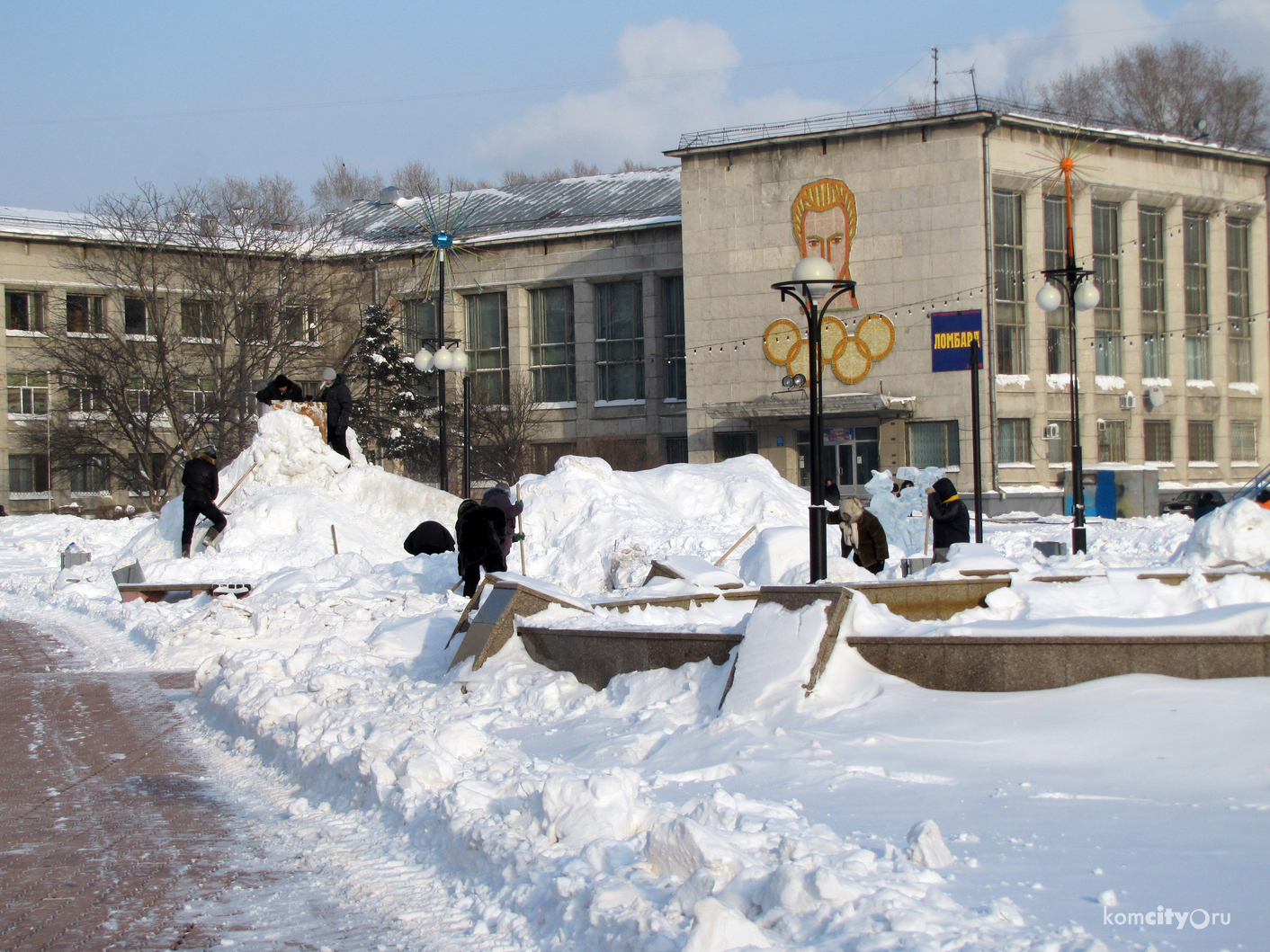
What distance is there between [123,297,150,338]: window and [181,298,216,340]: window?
10.6 ft

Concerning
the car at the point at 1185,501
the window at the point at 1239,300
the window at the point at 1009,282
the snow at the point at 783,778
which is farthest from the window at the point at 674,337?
the snow at the point at 783,778

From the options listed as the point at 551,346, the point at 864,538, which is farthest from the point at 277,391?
the point at 551,346

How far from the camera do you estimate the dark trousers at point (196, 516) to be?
19.1m

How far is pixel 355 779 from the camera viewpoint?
247 inches

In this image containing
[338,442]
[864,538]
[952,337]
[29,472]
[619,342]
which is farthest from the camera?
[619,342]

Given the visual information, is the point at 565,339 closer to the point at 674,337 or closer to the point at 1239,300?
the point at 674,337

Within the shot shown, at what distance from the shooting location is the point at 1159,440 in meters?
43.2

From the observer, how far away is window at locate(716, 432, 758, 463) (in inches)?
1710

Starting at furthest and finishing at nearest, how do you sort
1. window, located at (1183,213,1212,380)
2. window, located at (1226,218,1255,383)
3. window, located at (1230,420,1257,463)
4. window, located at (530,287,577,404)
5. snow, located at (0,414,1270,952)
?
window, located at (530,287,577,404) < window, located at (1226,218,1255,383) < window, located at (1230,420,1257,463) < window, located at (1183,213,1212,380) < snow, located at (0,414,1270,952)

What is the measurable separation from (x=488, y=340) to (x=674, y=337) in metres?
8.72

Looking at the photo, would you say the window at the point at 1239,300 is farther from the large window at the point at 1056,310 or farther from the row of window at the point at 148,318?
the row of window at the point at 148,318

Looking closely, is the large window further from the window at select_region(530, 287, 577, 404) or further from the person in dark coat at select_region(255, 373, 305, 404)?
the person in dark coat at select_region(255, 373, 305, 404)

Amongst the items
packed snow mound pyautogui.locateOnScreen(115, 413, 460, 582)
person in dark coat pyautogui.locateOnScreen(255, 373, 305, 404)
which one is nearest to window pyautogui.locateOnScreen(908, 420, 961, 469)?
packed snow mound pyautogui.locateOnScreen(115, 413, 460, 582)

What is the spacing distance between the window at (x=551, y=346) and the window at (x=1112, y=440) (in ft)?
68.2
